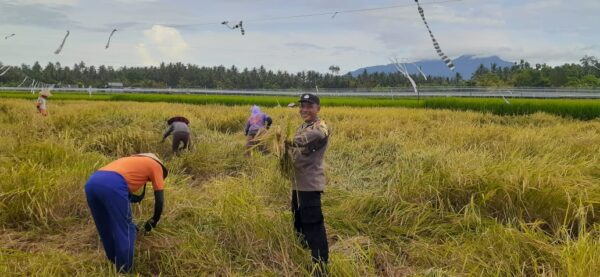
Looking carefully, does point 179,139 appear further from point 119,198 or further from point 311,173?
point 311,173

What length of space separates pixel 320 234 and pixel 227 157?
3957 mm

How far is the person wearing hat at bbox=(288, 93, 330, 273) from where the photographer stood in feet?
11.3

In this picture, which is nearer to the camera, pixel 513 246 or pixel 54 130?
pixel 513 246

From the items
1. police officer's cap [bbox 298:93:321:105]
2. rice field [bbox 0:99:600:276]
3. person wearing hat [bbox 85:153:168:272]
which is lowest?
rice field [bbox 0:99:600:276]

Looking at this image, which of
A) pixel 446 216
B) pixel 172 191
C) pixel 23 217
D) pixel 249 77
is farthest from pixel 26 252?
pixel 249 77

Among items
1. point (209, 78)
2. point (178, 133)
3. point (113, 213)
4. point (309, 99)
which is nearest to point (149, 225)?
point (113, 213)

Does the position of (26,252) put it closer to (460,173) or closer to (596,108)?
(460,173)

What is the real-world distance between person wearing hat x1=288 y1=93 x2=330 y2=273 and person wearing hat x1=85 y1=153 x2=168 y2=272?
1.07 meters

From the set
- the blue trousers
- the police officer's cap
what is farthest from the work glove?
the police officer's cap

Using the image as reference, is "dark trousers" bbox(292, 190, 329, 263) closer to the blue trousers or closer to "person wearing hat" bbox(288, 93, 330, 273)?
"person wearing hat" bbox(288, 93, 330, 273)

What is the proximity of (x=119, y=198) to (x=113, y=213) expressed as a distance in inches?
4.5

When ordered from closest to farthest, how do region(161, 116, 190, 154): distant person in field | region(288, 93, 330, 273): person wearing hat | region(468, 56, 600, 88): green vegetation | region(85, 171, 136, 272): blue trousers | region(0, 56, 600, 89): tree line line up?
region(85, 171, 136, 272): blue trousers → region(288, 93, 330, 273): person wearing hat → region(161, 116, 190, 154): distant person in field → region(468, 56, 600, 88): green vegetation → region(0, 56, 600, 89): tree line

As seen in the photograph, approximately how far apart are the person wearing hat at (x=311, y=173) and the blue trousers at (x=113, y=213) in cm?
127

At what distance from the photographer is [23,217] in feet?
14.4
